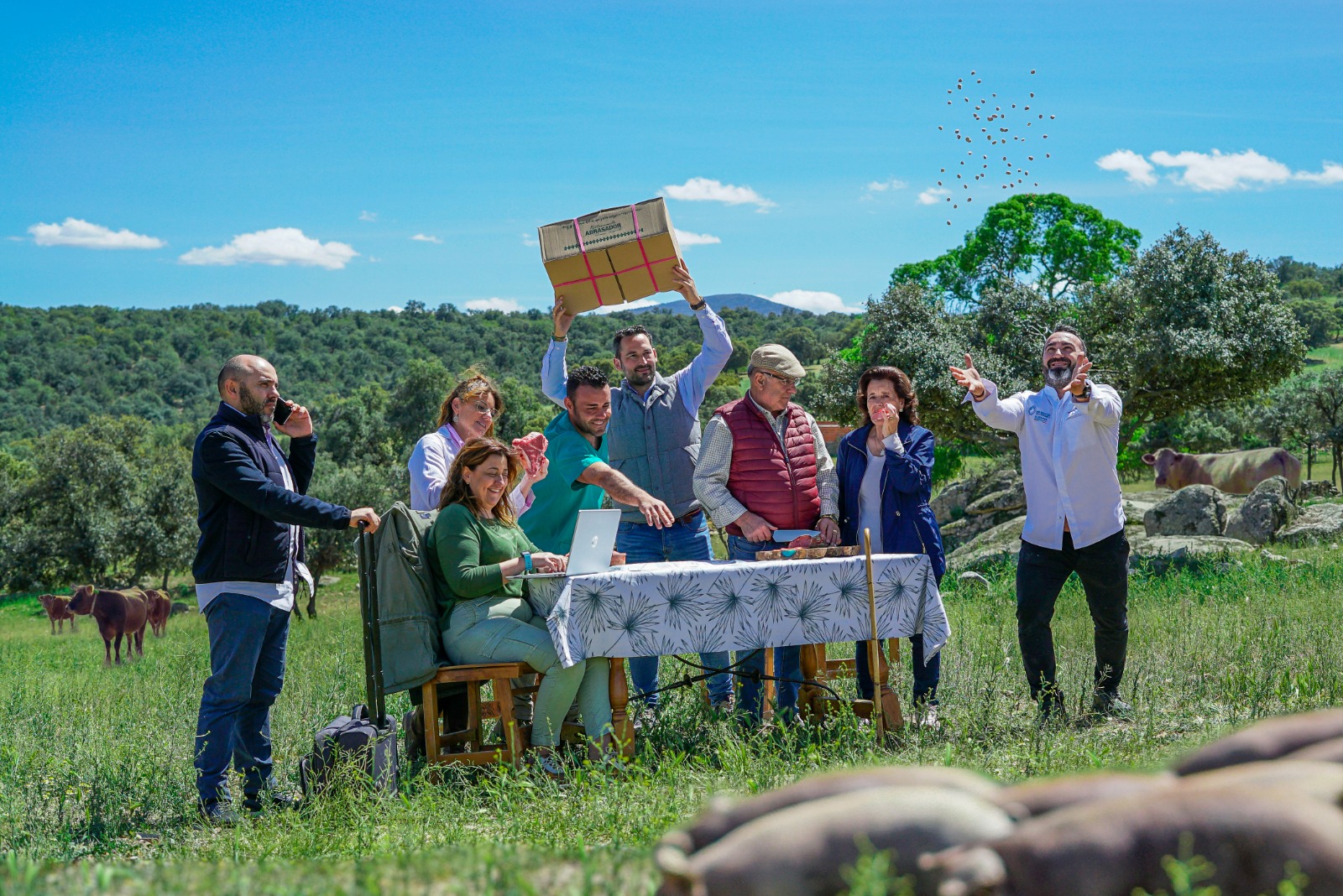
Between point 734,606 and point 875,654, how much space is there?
30.9 inches

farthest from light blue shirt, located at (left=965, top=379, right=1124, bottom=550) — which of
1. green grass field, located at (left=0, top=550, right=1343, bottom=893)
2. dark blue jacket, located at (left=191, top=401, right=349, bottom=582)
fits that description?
dark blue jacket, located at (left=191, top=401, right=349, bottom=582)

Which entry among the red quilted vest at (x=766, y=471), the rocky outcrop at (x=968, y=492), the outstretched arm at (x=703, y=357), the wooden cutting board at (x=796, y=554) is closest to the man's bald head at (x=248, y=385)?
the outstretched arm at (x=703, y=357)

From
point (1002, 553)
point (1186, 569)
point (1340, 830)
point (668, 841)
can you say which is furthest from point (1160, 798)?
point (1002, 553)

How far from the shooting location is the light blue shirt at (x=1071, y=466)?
6.07m

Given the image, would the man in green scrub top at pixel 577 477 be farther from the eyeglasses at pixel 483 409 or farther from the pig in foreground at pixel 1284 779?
the pig in foreground at pixel 1284 779

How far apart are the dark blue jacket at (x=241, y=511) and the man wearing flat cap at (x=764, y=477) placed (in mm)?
2155

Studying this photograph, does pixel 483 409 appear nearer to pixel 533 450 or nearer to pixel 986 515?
pixel 533 450

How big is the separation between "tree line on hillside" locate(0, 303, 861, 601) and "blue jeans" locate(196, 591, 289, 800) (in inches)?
84.6

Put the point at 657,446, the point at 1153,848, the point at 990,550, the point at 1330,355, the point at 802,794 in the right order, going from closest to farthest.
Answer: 1. the point at 1153,848
2. the point at 802,794
3. the point at 657,446
4. the point at 990,550
5. the point at 1330,355

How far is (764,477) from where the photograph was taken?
6168 millimetres

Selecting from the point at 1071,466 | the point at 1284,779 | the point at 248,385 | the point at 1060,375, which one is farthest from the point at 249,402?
the point at 1284,779

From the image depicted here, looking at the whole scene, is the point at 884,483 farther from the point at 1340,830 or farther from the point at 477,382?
the point at 1340,830

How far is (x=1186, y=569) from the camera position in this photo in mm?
11938

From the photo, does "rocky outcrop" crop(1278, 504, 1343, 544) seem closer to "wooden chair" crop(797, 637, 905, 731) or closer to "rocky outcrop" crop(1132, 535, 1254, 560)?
"rocky outcrop" crop(1132, 535, 1254, 560)
